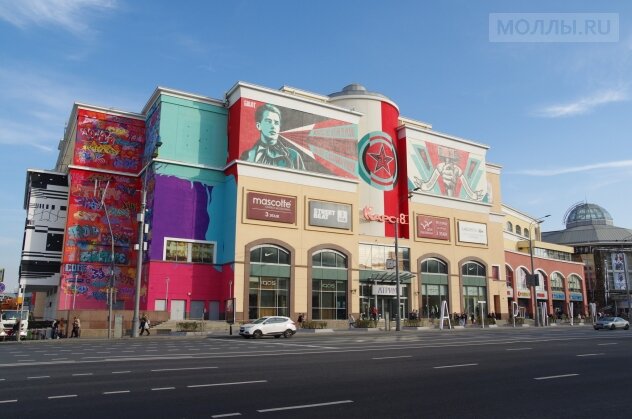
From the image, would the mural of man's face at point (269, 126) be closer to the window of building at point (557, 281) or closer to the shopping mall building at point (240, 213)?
the shopping mall building at point (240, 213)

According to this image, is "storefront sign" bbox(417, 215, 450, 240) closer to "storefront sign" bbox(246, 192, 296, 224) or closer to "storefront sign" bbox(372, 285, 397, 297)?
"storefront sign" bbox(372, 285, 397, 297)

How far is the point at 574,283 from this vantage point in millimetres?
89688

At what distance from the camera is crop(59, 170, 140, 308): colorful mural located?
1964 inches

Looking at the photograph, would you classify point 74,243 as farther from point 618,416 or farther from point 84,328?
point 618,416

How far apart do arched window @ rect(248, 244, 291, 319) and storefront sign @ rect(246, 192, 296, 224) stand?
9.62 feet

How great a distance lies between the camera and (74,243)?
165 feet

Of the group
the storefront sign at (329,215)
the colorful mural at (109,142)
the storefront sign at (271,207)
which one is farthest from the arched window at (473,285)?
the colorful mural at (109,142)

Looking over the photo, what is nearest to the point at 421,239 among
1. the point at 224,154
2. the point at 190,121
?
the point at 224,154

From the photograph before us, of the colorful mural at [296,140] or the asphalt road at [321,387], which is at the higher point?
the colorful mural at [296,140]

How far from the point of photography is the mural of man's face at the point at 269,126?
170 ft

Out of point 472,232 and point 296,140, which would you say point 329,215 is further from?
point 472,232

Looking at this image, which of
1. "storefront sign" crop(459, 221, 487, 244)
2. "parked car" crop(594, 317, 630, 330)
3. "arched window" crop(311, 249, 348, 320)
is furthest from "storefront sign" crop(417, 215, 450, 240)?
"parked car" crop(594, 317, 630, 330)

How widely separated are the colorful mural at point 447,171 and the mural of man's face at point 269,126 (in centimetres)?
1865

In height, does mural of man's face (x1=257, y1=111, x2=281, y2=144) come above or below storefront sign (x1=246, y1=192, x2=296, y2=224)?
above
